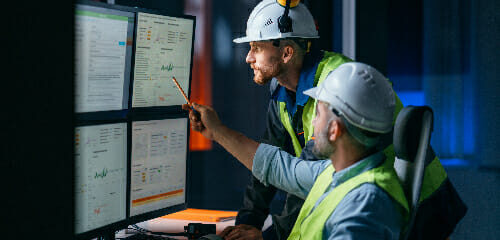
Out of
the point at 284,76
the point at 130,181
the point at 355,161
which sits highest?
the point at 284,76

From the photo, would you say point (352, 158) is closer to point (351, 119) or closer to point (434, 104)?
point (351, 119)

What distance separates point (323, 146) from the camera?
4.27ft

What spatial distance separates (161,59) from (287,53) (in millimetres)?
521

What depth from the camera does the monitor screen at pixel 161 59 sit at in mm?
1589

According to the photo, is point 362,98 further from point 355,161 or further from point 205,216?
point 205,216

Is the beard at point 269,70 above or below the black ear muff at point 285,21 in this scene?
below

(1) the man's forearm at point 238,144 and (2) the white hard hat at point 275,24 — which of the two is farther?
(2) the white hard hat at point 275,24

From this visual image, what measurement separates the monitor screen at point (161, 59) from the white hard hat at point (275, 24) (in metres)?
0.31

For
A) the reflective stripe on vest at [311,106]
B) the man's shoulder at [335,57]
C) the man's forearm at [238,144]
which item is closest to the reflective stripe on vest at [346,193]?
the man's forearm at [238,144]

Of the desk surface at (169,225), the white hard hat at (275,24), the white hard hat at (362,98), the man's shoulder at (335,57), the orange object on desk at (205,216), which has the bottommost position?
the desk surface at (169,225)

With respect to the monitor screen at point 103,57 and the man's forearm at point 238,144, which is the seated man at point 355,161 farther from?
the monitor screen at point 103,57
